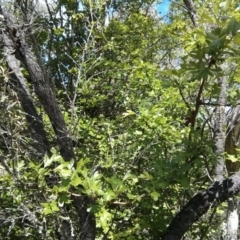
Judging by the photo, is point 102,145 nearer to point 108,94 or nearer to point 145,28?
point 108,94

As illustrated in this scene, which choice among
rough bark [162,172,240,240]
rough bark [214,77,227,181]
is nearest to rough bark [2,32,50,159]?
rough bark [162,172,240,240]

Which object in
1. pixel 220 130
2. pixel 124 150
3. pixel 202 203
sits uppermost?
pixel 220 130

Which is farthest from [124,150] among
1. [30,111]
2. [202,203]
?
[30,111]

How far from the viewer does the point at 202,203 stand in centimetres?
317

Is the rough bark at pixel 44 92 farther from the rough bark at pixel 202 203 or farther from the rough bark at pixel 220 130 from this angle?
the rough bark at pixel 220 130

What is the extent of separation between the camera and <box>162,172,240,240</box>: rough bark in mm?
3125

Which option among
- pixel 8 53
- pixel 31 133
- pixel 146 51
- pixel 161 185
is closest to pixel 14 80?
pixel 8 53

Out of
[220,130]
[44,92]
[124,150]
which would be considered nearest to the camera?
[44,92]

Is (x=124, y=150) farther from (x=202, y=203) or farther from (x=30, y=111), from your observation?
(x=30, y=111)

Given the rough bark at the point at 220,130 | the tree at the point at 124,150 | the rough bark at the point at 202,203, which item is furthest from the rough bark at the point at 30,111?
the rough bark at the point at 220,130

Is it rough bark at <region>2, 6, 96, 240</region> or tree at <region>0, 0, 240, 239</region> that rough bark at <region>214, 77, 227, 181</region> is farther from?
rough bark at <region>2, 6, 96, 240</region>

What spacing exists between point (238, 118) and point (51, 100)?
202 centimetres

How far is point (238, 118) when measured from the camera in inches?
158

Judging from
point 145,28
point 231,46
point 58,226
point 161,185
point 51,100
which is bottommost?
point 58,226
